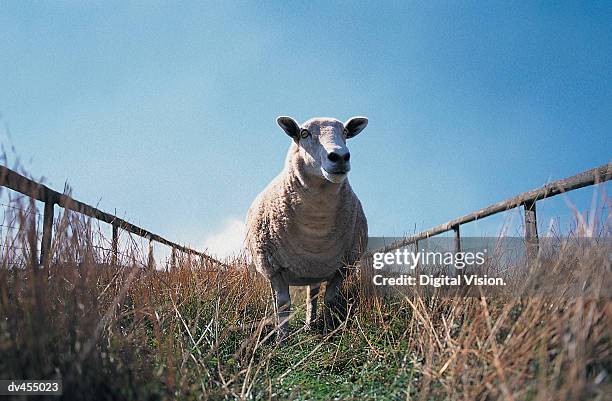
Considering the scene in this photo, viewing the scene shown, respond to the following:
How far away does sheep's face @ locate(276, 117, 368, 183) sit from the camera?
4316 mm

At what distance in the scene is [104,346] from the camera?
2553mm

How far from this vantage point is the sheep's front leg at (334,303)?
489 cm

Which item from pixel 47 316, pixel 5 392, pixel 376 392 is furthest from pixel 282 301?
pixel 5 392

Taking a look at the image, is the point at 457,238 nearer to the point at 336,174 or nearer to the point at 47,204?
the point at 336,174

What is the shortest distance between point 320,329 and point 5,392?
364 cm

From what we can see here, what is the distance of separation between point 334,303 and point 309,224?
89 centimetres

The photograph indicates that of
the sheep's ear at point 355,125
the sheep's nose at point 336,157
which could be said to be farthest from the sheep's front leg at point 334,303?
the sheep's ear at point 355,125

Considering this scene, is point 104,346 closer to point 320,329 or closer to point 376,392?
point 376,392

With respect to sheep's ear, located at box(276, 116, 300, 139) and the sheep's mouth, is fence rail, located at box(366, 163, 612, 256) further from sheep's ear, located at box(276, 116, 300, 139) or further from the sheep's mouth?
sheep's ear, located at box(276, 116, 300, 139)

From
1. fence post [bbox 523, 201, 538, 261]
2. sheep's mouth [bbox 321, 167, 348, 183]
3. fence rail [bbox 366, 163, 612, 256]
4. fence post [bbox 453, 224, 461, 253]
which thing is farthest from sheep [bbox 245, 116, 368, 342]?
fence post [bbox 453, 224, 461, 253]

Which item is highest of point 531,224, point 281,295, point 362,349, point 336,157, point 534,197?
point 336,157

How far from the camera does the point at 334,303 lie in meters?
5.09

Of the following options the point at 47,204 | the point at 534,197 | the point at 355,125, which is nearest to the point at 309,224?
the point at 355,125

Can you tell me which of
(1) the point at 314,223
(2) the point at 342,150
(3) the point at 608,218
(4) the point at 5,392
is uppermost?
(2) the point at 342,150
